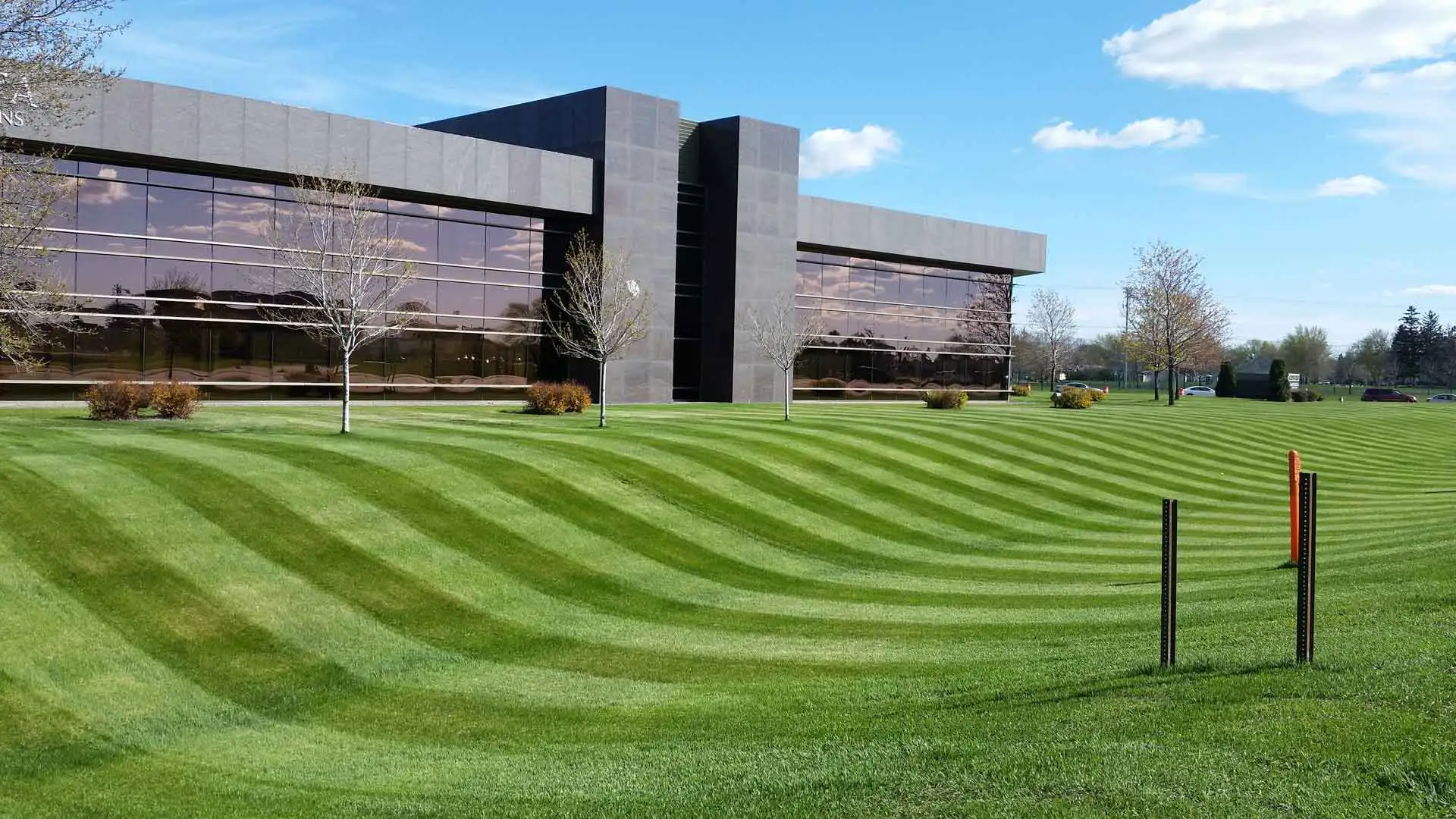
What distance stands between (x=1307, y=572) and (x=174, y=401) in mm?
24461

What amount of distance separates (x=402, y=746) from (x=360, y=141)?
31625 millimetres

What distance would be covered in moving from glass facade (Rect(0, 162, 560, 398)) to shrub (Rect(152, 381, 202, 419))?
221 inches

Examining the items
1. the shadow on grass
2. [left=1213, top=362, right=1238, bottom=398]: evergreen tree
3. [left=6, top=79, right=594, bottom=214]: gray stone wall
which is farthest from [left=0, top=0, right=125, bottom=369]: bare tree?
[left=1213, top=362, right=1238, bottom=398]: evergreen tree

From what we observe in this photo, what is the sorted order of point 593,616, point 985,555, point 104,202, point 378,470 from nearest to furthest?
point 593,616 → point 378,470 → point 985,555 → point 104,202

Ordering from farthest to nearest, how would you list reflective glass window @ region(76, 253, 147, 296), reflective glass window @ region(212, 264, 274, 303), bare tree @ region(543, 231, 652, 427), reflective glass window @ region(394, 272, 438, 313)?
reflective glass window @ region(394, 272, 438, 313) → reflective glass window @ region(212, 264, 274, 303) → reflective glass window @ region(76, 253, 147, 296) → bare tree @ region(543, 231, 652, 427)

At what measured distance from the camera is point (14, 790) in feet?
28.7

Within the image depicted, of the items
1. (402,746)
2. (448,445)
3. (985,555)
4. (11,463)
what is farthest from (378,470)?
(985,555)

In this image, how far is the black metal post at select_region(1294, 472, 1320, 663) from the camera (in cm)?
846

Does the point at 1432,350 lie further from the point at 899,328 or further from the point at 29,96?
the point at 29,96

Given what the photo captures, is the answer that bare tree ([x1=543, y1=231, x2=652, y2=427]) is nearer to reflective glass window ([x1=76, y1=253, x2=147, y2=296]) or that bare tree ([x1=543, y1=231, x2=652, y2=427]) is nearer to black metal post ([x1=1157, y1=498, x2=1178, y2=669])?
reflective glass window ([x1=76, y1=253, x2=147, y2=296])

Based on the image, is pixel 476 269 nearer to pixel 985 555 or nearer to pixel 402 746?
pixel 985 555

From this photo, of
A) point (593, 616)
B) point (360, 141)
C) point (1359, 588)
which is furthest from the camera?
point (360, 141)

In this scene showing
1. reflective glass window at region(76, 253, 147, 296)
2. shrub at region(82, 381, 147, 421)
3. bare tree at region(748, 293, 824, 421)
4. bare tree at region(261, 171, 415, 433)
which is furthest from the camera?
bare tree at region(748, 293, 824, 421)

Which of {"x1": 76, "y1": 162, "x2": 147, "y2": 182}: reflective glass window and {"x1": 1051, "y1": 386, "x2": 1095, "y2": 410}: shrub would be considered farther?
{"x1": 1051, "y1": 386, "x2": 1095, "y2": 410}: shrub
